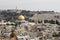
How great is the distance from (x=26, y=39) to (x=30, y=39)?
0.21 meters

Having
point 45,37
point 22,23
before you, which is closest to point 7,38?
point 45,37

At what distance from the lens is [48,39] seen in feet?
35.7

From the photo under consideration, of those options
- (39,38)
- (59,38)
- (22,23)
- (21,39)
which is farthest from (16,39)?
(22,23)

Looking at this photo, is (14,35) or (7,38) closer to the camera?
(7,38)

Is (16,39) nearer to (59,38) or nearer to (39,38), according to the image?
(39,38)

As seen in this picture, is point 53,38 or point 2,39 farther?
point 53,38

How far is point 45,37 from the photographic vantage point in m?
11.2

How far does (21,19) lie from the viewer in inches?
703

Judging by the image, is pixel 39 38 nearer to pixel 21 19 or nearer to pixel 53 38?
pixel 53 38

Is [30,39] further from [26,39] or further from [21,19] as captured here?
[21,19]

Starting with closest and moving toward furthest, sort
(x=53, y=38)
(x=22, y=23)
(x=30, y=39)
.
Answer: (x=30, y=39)
(x=53, y=38)
(x=22, y=23)

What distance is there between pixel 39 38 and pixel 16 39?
101 centimetres

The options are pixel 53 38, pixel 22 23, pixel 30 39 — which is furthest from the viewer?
pixel 22 23

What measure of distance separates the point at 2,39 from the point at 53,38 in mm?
2263
